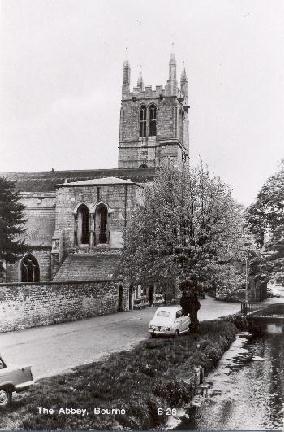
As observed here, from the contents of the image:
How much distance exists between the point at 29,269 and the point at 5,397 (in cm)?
3070

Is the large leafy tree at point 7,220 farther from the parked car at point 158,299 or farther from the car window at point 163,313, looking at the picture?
the car window at point 163,313

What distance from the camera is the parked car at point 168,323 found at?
23609 millimetres

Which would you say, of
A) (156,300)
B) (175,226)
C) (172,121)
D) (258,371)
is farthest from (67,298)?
(172,121)

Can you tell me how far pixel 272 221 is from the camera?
106 ft

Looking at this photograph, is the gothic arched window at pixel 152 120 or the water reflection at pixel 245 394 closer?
the water reflection at pixel 245 394

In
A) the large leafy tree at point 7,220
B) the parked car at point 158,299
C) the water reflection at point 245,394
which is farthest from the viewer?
the parked car at point 158,299

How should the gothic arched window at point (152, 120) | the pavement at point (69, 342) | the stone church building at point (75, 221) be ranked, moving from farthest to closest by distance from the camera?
the gothic arched window at point (152, 120), the stone church building at point (75, 221), the pavement at point (69, 342)

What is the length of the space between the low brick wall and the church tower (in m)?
33.2

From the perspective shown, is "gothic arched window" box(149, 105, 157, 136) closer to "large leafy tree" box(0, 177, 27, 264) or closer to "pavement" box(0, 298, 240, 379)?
"large leafy tree" box(0, 177, 27, 264)

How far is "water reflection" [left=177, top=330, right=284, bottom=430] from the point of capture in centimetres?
1286

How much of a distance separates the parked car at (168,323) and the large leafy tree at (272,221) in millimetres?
8284

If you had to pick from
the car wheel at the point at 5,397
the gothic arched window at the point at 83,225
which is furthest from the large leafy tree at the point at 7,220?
the car wheel at the point at 5,397

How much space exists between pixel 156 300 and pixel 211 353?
16.6m

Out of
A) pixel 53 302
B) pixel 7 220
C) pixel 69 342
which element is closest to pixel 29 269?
pixel 7 220
